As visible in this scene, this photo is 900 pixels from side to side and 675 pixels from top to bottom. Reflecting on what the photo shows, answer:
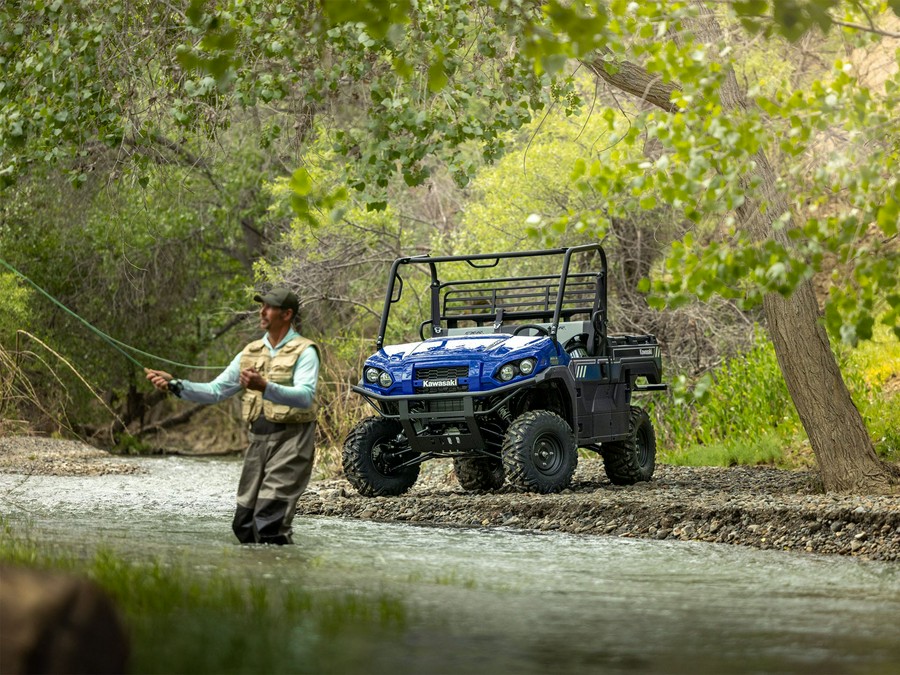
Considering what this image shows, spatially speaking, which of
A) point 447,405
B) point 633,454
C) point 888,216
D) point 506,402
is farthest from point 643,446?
point 888,216

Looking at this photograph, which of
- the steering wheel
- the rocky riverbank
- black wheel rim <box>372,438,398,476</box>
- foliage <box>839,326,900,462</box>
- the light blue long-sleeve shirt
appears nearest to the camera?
the light blue long-sleeve shirt

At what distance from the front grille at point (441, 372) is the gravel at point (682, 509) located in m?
1.14

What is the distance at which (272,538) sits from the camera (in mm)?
10094

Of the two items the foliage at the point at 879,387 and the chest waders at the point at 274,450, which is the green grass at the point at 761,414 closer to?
the foliage at the point at 879,387

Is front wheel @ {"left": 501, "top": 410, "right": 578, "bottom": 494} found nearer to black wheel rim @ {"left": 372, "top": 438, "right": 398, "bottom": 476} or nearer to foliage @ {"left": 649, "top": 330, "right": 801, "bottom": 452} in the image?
black wheel rim @ {"left": 372, "top": 438, "right": 398, "bottom": 476}

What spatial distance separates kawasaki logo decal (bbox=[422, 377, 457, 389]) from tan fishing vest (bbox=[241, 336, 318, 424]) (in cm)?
349

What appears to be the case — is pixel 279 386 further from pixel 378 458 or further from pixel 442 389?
pixel 378 458

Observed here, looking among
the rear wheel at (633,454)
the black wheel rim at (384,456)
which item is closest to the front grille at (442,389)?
the black wheel rim at (384,456)

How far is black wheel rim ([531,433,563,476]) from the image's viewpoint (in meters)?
Answer: 13.4

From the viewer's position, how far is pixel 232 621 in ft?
22.7

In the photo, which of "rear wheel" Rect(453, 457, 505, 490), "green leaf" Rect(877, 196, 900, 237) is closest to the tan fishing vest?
"green leaf" Rect(877, 196, 900, 237)

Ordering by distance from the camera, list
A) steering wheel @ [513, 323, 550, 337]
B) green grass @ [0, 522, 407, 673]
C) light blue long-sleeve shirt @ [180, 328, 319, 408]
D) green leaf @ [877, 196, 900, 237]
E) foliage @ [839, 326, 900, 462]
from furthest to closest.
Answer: foliage @ [839, 326, 900, 462], steering wheel @ [513, 323, 550, 337], light blue long-sleeve shirt @ [180, 328, 319, 408], green leaf @ [877, 196, 900, 237], green grass @ [0, 522, 407, 673]

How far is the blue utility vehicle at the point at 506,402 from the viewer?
13320 mm

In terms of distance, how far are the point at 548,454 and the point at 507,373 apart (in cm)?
90
